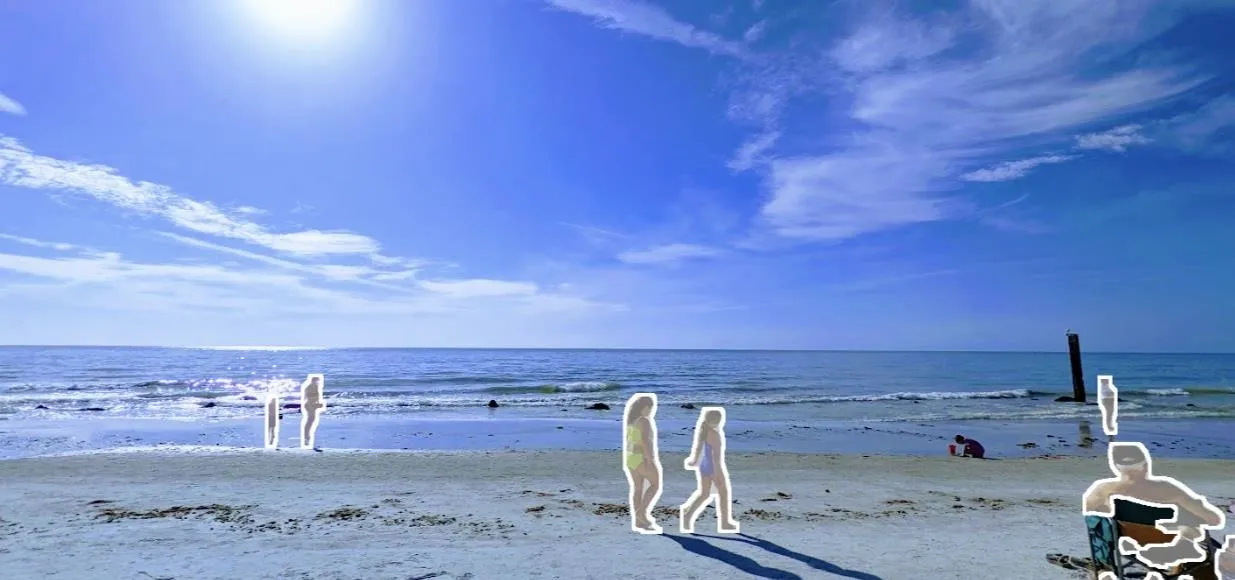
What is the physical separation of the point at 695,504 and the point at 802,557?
1.41m

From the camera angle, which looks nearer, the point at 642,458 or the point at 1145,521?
the point at 1145,521

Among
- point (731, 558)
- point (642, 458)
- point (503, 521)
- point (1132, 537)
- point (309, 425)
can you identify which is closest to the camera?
point (1132, 537)

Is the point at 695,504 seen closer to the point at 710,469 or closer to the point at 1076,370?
the point at 710,469

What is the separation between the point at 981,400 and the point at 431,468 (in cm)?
3313

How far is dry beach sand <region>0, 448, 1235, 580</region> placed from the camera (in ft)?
20.5

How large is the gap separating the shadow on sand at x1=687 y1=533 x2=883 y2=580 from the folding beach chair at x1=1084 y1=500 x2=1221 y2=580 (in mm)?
1815

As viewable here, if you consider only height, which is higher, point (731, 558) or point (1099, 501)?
point (1099, 501)

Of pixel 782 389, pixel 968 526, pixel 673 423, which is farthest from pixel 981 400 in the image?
pixel 968 526

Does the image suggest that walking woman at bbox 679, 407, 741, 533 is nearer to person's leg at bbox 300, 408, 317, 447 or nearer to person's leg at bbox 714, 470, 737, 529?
person's leg at bbox 714, 470, 737, 529

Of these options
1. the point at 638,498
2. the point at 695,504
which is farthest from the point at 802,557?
the point at 638,498

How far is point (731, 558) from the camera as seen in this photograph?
21.5ft

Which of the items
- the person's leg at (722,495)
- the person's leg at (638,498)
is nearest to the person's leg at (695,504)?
the person's leg at (722,495)

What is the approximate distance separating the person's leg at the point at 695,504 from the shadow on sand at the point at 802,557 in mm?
210

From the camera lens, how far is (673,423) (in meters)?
23.8
